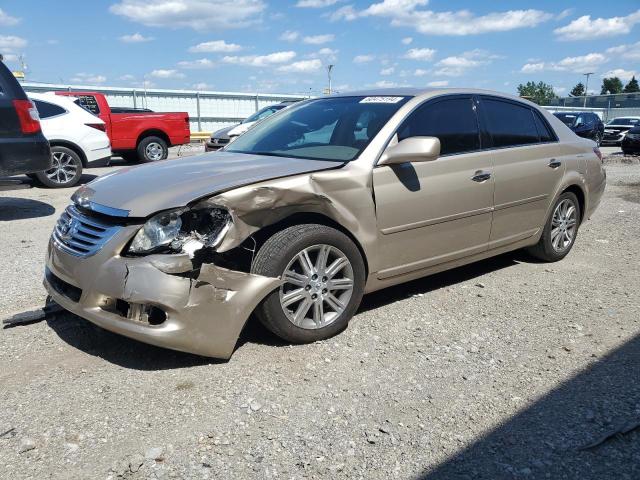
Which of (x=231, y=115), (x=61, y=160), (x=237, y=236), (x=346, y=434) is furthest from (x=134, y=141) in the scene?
(x=346, y=434)

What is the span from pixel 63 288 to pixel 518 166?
3674 millimetres

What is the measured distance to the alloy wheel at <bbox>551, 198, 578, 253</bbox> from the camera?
5.45 meters

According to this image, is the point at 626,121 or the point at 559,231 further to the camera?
the point at 626,121

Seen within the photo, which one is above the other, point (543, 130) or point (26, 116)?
point (26, 116)

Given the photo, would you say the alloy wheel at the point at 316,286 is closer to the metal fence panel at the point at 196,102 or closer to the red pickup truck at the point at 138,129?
the red pickup truck at the point at 138,129

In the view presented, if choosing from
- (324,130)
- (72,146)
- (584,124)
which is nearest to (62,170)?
(72,146)

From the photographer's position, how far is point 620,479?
235cm

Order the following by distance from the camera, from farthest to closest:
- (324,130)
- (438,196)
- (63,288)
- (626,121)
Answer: (626,121) < (324,130) < (438,196) < (63,288)

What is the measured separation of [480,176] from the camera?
443cm

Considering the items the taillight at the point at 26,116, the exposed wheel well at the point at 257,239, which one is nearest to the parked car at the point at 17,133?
the taillight at the point at 26,116

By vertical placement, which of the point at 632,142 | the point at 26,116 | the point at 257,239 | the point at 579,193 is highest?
the point at 26,116

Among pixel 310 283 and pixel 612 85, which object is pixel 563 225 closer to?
pixel 310 283

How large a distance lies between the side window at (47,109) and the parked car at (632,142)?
17.2 metres

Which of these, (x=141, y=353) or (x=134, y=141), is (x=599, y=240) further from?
(x=134, y=141)
